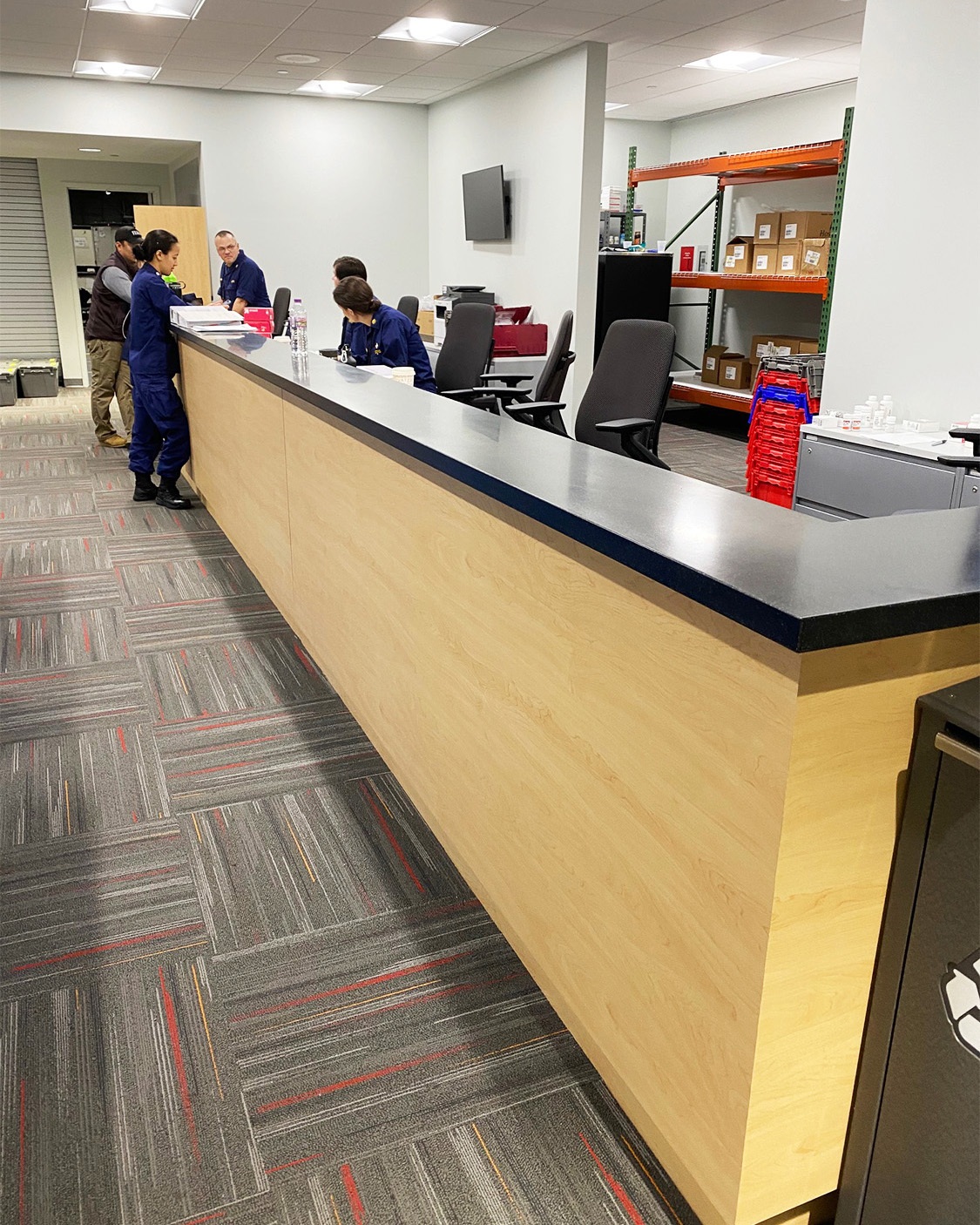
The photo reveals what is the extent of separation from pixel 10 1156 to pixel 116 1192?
18 centimetres

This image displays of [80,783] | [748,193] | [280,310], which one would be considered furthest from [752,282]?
[80,783]

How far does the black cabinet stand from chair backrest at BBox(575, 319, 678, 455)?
4615 millimetres

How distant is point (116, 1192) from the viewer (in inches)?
53.1

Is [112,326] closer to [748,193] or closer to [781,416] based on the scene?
[781,416]

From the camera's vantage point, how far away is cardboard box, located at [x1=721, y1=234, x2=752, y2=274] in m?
7.10

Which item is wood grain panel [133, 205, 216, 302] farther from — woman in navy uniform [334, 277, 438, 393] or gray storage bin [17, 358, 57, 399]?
woman in navy uniform [334, 277, 438, 393]

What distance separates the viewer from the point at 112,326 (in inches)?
249

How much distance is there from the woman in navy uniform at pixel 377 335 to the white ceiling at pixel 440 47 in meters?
2.12

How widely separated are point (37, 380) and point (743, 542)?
32.6 ft

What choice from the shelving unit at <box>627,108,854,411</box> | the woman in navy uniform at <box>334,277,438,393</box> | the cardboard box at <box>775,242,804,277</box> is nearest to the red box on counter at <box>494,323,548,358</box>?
the shelving unit at <box>627,108,854,411</box>

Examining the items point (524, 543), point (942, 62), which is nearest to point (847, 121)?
point (942, 62)

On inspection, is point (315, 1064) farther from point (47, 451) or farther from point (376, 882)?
point (47, 451)

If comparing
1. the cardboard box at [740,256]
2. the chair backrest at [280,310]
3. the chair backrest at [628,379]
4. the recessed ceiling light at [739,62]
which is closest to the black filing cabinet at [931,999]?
the chair backrest at [628,379]

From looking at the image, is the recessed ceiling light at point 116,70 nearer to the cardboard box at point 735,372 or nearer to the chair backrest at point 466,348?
the chair backrest at point 466,348
